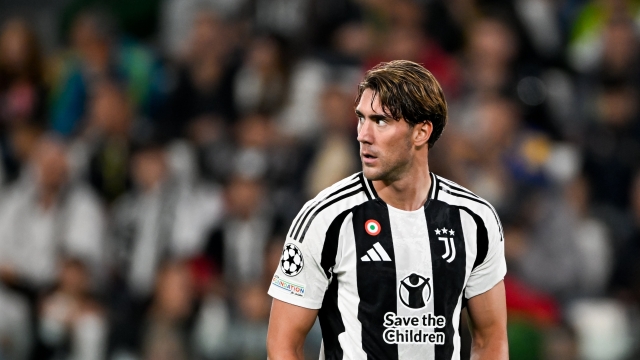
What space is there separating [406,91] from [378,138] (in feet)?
0.64

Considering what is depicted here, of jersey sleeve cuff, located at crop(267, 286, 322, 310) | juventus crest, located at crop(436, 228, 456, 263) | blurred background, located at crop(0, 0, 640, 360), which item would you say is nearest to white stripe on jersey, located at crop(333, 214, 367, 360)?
jersey sleeve cuff, located at crop(267, 286, 322, 310)

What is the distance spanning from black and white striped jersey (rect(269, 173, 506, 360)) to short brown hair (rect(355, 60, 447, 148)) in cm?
35

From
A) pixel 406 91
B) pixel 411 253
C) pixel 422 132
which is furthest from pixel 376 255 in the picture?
pixel 406 91

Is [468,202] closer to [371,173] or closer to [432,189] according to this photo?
[432,189]

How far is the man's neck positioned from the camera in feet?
13.5

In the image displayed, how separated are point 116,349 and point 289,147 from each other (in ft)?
6.94

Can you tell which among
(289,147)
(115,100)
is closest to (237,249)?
(289,147)

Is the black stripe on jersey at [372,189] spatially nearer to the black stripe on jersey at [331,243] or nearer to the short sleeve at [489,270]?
the black stripe on jersey at [331,243]

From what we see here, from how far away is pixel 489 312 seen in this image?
4.22 metres

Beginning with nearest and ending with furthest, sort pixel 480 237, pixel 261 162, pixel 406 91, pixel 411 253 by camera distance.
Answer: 1. pixel 406 91
2. pixel 411 253
3. pixel 480 237
4. pixel 261 162

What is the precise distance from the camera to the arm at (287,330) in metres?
3.98

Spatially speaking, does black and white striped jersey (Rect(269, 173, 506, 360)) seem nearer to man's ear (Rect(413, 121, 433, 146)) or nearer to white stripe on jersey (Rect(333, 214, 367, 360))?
white stripe on jersey (Rect(333, 214, 367, 360))

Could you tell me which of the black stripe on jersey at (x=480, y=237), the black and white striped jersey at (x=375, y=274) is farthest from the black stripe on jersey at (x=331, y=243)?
the black stripe on jersey at (x=480, y=237)

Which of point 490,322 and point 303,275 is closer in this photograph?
point 303,275
